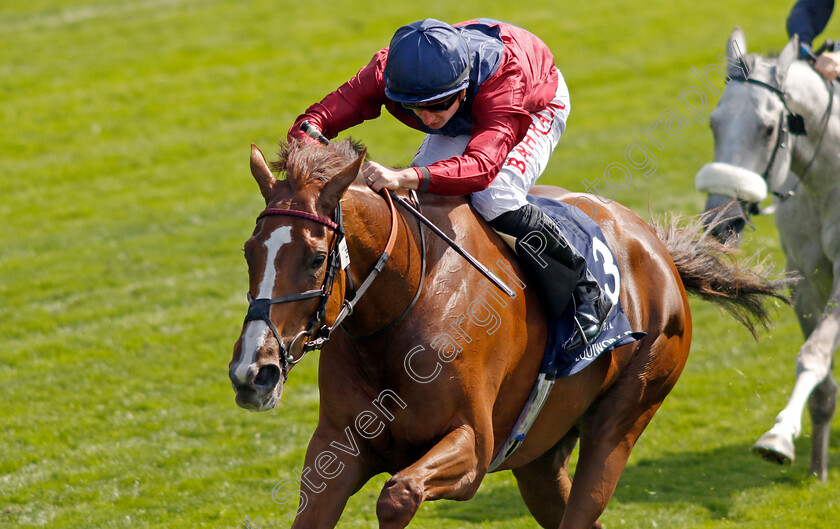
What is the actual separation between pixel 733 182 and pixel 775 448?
1778mm

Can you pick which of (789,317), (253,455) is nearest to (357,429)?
(253,455)

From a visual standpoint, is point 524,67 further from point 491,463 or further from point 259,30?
point 259,30

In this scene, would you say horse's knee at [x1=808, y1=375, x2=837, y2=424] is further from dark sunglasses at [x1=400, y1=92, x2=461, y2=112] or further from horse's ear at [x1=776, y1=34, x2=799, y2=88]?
dark sunglasses at [x1=400, y1=92, x2=461, y2=112]

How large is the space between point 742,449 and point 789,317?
3.30m

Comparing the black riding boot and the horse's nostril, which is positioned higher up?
the horse's nostril

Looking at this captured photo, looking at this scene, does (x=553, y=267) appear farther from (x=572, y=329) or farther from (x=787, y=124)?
(x=787, y=124)

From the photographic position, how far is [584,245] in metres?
4.25

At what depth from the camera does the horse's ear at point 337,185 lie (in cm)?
317

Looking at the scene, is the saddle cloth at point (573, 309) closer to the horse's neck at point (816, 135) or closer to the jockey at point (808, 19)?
the horse's neck at point (816, 135)

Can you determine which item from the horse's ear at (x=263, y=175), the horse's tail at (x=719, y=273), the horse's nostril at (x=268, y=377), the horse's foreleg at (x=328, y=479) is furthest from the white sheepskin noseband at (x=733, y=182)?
the horse's nostril at (x=268, y=377)

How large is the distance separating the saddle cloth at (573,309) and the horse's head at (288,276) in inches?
47.6

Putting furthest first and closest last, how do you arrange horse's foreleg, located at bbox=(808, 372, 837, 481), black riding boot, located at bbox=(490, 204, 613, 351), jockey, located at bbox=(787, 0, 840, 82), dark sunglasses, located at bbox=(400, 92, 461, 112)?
jockey, located at bbox=(787, 0, 840, 82) < horse's foreleg, located at bbox=(808, 372, 837, 481) < black riding boot, located at bbox=(490, 204, 613, 351) < dark sunglasses, located at bbox=(400, 92, 461, 112)

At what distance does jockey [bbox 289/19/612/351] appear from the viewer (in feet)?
11.6

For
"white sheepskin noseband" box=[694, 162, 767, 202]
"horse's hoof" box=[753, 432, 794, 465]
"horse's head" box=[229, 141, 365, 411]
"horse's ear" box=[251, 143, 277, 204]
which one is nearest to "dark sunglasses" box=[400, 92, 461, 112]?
"horse's head" box=[229, 141, 365, 411]
